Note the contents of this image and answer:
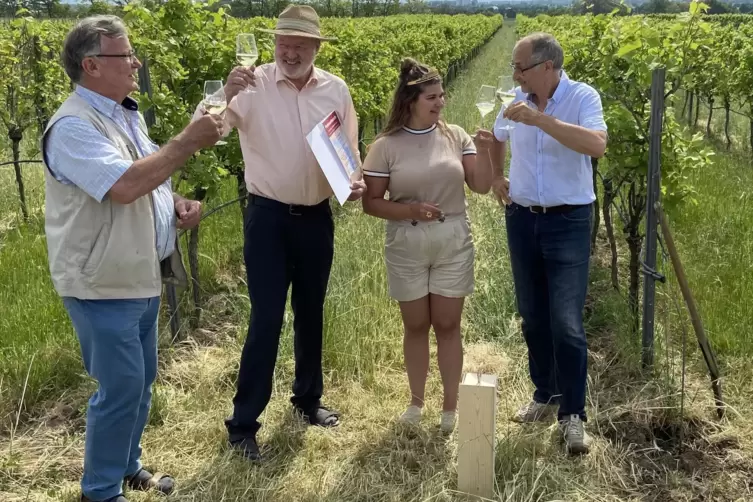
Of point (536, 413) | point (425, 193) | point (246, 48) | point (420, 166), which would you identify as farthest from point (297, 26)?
point (536, 413)

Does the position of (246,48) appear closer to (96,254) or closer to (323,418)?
(96,254)

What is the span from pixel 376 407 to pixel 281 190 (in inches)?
52.2

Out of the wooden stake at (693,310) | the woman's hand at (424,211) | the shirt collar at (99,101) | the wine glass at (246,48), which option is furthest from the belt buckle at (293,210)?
the wooden stake at (693,310)

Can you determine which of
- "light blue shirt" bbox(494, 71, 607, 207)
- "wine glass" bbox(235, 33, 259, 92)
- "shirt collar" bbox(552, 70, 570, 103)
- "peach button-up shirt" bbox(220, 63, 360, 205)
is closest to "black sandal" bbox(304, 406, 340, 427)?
"peach button-up shirt" bbox(220, 63, 360, 205)

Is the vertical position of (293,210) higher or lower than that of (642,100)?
lower

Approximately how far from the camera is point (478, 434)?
2557 mm

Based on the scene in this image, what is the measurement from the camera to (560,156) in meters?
2.97

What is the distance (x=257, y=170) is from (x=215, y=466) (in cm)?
136

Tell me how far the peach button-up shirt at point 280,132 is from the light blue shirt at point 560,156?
3.10 feet

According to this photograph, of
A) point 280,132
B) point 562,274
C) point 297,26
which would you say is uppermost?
point 297,26

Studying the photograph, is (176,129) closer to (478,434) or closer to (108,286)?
(108,286)

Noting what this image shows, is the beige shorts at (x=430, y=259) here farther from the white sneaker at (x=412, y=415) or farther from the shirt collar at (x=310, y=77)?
the shirt collar at (x=310, y=77)

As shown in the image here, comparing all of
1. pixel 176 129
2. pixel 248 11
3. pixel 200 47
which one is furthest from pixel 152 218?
pixel 248 11

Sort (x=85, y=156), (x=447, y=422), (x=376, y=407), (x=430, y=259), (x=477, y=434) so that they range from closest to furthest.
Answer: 1. (x=85, y=156)
2. (x=477, y=434)
3. (x=430, y=259)
4. (x=447, y=422)
5. (x=376, y=407)
